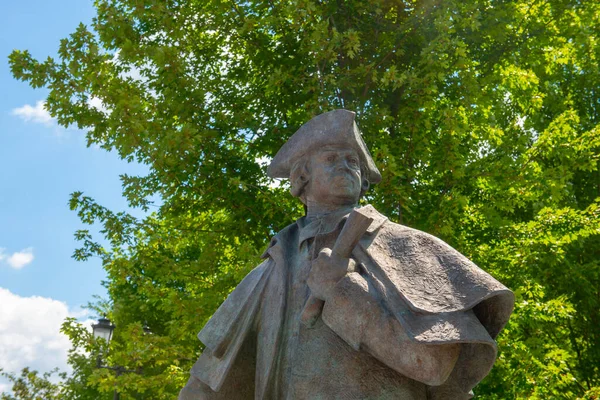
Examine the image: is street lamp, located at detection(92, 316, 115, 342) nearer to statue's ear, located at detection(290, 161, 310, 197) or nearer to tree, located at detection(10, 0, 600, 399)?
tree, located at detection(10, 0, 600, 399)

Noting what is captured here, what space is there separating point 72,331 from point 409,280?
792 centimetres

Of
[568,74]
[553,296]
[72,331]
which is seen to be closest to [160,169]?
[72,331]

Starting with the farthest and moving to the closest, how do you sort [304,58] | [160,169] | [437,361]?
1. [304,58]
2. [160,169]
3. [437,361]

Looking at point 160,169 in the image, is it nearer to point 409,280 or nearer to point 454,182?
point 454,182

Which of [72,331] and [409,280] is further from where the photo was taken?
[72,331]

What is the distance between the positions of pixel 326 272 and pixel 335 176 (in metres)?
0.62

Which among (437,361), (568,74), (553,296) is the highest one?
(568,74)

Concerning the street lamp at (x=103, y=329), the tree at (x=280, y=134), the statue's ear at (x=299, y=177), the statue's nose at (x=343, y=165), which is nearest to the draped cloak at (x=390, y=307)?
the statue's ear at (x=299, y=177)

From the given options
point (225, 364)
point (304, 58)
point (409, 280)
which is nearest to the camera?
point (409, 280)

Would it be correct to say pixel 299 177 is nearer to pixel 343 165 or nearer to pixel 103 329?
pixel 343 165

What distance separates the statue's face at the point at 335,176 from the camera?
12.1 feet

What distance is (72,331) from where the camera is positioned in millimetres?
10219

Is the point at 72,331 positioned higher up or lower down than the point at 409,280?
higher up

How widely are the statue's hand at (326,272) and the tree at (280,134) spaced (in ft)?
15.9
